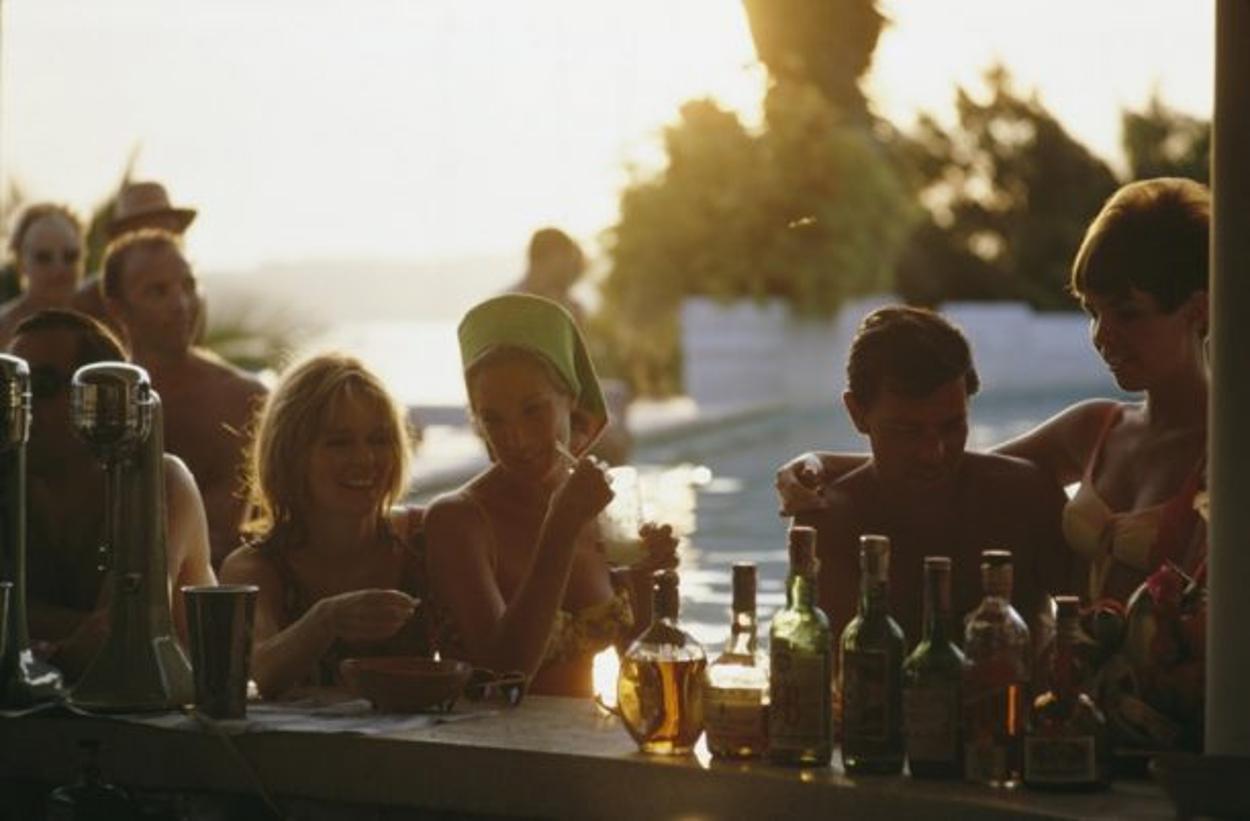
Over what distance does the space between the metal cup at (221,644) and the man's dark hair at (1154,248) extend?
1.13 meters

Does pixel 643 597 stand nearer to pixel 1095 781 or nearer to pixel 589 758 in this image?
pixel 589 758

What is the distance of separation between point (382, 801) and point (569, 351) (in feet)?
2.61

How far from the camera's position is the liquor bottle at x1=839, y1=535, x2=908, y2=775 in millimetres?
2229

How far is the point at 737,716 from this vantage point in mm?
2312

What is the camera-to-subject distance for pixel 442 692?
102 inches

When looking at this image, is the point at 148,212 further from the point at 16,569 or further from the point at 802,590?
the point at 802,590

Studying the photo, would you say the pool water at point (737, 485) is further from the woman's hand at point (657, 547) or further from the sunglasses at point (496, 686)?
the sunglasses at point (496, 686)

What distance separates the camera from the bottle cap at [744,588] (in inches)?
89.9

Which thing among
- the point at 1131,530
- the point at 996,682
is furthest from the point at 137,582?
the point at 1131,530

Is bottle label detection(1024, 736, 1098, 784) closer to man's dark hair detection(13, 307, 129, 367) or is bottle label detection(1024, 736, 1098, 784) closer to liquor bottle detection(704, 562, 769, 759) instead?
liquor bottle detection(704, 562, 769, 759)

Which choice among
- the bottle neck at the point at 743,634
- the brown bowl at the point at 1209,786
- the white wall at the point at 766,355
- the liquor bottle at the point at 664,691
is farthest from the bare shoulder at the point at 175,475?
the white wall at the point at 766,355

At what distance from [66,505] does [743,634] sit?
1193 mm

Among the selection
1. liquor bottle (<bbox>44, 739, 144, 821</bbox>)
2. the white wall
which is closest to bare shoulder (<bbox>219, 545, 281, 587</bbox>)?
liquor bottle (<bbox>44, 739, 144, 821</bbox>)

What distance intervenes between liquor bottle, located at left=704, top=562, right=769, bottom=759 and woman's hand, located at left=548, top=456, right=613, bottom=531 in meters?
0.38
